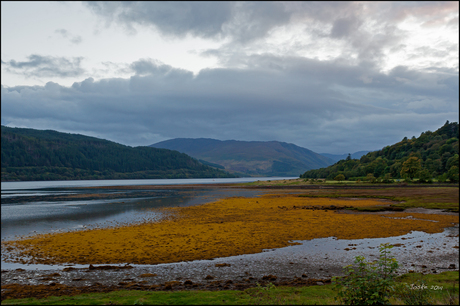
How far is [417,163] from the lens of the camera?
11362cm

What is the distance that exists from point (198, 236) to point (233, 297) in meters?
16.8

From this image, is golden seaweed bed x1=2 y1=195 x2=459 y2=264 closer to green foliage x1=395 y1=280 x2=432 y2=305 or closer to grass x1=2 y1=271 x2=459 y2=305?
grass x1=2 y1=271 x2=459 y2=305

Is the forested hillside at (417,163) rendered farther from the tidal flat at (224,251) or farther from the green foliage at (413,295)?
the green foliage at (413,295)

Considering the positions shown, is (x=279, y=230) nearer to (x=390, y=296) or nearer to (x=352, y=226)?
(x=352, y=226)

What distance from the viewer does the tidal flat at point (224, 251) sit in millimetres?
17031

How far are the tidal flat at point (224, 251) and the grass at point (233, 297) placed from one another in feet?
5.82

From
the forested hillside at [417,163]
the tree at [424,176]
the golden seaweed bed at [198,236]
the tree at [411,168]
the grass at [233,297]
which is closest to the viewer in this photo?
the grass at [233,297]

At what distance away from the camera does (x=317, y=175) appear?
640ft

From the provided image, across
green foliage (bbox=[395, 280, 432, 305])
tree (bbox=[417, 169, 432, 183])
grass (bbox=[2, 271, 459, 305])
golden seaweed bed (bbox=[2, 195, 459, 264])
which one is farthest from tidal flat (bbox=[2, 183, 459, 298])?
tree (bbox=[417, 169, 432, 183])

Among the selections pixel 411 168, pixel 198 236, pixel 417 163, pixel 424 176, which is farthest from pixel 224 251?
pixel 417 163

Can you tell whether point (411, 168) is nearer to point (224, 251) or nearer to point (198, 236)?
point (198, 236)

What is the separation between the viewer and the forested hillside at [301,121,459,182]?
110088 millimetres

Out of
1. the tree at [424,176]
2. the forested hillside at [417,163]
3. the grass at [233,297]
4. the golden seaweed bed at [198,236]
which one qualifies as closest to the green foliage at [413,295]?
the grass at [233,297]

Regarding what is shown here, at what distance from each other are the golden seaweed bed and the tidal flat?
0.27 ft
